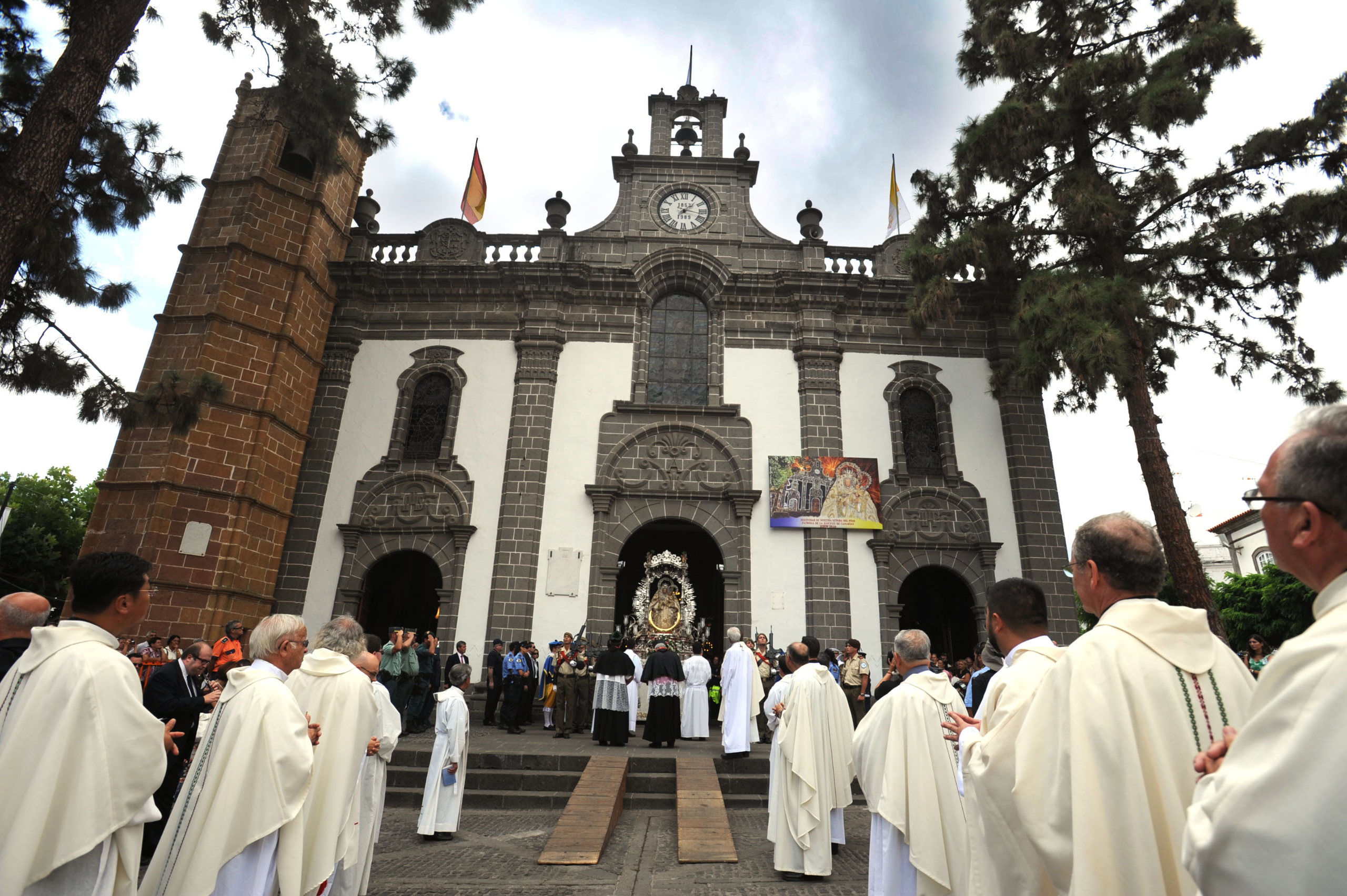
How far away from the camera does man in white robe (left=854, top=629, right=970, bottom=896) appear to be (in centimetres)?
420

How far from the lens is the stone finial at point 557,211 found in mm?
16641

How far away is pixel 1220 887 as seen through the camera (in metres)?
1.33

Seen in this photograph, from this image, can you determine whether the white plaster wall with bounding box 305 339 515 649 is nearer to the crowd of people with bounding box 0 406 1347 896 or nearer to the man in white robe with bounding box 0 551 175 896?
the crowd of people with bounding box 0 406 1347 896

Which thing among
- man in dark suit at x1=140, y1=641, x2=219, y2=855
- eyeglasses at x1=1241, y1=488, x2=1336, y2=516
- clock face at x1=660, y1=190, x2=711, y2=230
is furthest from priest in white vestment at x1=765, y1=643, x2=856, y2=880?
clock face at x1=660, y1=190, x2=711, y2=230

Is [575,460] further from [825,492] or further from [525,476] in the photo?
[825,492]

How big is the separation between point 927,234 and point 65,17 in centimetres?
1255

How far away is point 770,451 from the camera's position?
48.5 ft

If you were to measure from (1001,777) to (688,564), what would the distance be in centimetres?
1424

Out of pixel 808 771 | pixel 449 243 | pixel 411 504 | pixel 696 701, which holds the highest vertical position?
pixel 449 243

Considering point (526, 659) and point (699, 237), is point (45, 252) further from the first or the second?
point (699, 237)

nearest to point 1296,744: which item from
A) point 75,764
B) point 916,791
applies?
point 916,791

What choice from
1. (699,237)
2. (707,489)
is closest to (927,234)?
(699,237)

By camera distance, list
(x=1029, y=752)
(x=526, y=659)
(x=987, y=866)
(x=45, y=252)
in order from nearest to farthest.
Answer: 1. (x=1029, y=752)
2. (x=987, y=866)
3. (x=45, y=252)
4. (x=526, y=659)

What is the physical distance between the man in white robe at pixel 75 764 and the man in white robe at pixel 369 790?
5.36ft
